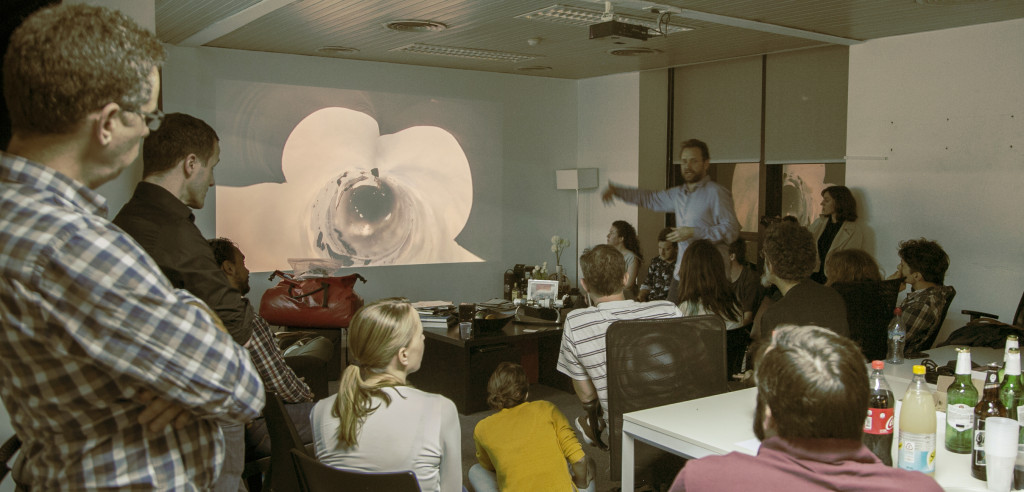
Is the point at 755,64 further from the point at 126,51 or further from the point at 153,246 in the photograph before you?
the point at 126,51

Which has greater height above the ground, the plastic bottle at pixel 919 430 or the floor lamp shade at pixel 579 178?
the floor lamp shade at pixel 579 178

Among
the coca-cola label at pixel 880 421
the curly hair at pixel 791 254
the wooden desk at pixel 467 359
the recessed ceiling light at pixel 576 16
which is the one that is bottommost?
the wooden desk at pixel 467 359

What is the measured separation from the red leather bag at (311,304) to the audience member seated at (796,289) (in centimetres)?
369

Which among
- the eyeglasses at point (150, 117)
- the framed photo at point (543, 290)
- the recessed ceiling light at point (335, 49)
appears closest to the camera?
the eyeglasses at point (150, 117)

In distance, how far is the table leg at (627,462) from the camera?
98.0 inches

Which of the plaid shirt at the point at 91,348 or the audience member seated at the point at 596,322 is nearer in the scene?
the plaid shirt at the point at 91,348

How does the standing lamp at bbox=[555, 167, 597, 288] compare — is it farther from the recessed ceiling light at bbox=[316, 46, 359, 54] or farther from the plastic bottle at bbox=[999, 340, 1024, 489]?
the plastic bottle at bbox=[999, 340, 1024, 489]

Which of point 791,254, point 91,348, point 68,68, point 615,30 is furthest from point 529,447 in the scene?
point 615,30

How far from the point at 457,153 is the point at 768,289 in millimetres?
3371

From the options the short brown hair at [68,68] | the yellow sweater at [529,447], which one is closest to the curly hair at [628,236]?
the yellow sweater at [529,447]

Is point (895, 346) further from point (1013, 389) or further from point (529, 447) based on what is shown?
point (529, 447)

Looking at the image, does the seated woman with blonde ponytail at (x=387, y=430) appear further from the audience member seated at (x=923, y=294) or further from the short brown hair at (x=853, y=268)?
the audience member seated at (x=923, y=294)

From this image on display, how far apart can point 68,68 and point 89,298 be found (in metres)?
0.30

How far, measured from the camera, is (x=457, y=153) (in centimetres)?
780
